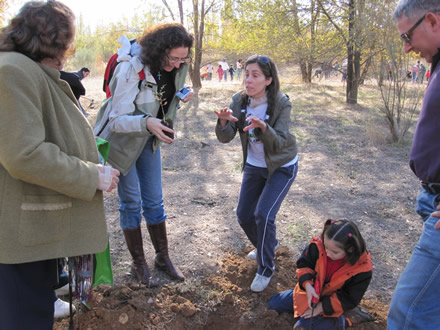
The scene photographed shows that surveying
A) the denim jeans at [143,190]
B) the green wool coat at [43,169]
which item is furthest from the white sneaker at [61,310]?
the green wool coat at [43,169]

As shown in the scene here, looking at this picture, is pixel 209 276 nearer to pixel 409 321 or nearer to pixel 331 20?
pixel 409 321

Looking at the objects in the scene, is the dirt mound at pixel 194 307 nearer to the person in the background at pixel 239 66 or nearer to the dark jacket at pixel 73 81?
the dark jacket at pixel 73 81

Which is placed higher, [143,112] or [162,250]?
[143,112]

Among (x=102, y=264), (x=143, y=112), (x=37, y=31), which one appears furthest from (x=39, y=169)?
(x=143, y=112)

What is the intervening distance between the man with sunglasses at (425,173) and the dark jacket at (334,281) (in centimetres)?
57

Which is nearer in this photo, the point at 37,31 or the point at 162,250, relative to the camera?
the point at 37,31

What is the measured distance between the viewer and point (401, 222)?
13.5 feet

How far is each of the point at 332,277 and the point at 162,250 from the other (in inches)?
53.1

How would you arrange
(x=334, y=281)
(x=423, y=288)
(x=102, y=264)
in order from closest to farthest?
(x=423, y=288) → (x=102, y=264) → (x=334, y=281)

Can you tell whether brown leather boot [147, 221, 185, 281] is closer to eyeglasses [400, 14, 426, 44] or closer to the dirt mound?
the dirt mound

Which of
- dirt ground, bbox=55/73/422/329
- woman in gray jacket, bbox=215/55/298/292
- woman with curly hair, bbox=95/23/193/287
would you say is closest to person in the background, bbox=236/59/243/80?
dirt ground, bbox=55/73/422/329

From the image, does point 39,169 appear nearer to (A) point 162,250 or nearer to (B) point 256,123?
(B) point 256,123

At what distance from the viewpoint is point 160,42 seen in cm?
252

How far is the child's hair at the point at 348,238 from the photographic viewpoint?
2.29m
